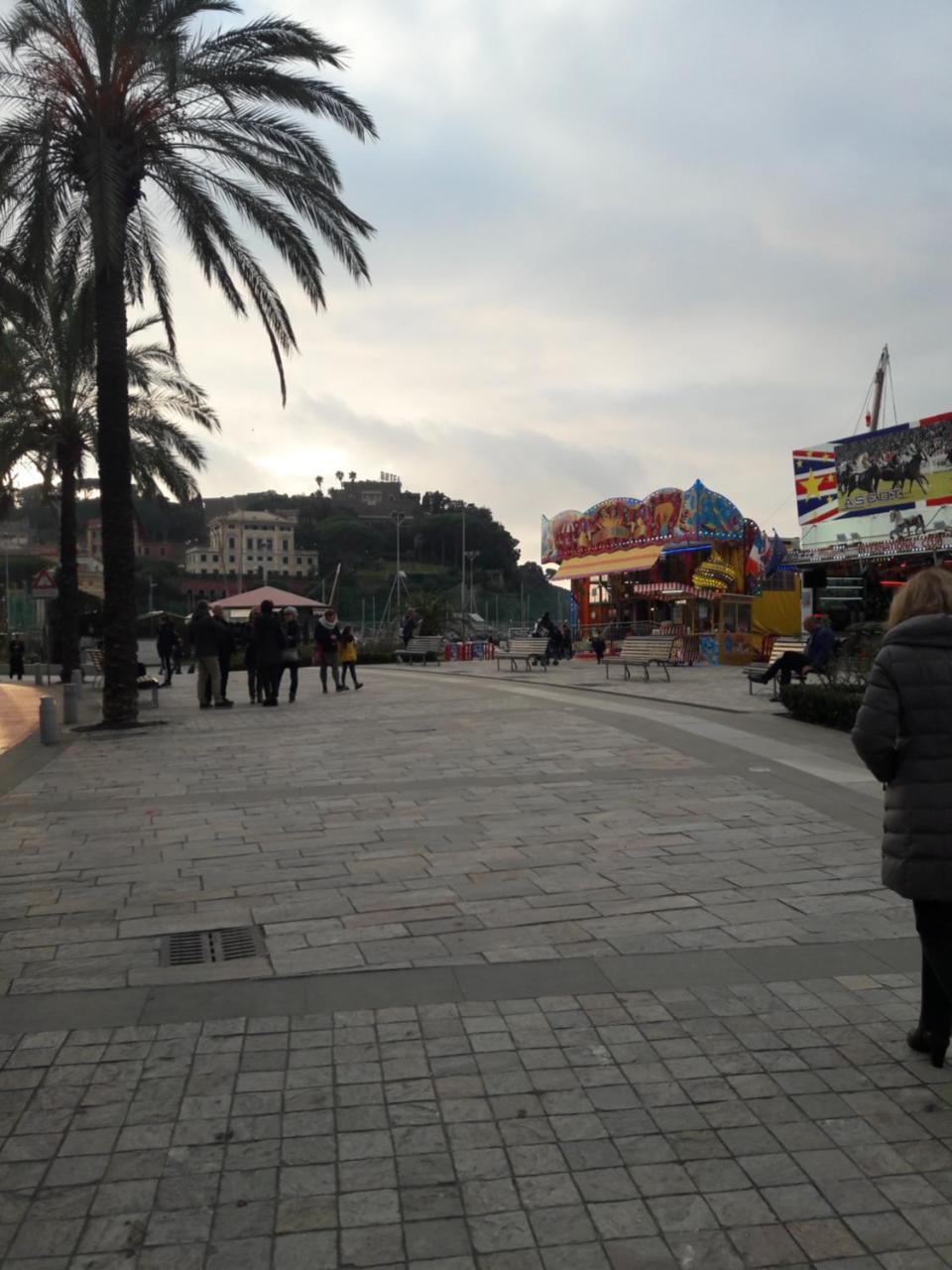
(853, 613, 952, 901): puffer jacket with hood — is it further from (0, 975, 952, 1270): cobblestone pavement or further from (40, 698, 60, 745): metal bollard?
(40, 698, 60, 745): metal bollard

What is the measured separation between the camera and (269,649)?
1689 cm

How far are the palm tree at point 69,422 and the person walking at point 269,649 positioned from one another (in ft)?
25.8

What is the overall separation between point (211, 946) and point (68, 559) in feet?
70.0

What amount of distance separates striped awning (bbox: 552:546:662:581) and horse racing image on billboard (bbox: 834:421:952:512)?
5.90m

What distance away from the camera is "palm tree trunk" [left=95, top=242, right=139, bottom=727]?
46.6ft

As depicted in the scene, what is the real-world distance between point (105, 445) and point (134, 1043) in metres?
11.6

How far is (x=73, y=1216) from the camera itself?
111 inches

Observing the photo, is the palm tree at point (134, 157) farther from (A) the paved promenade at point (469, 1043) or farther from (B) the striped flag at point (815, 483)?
(B) the striped flag at point (815, 483)

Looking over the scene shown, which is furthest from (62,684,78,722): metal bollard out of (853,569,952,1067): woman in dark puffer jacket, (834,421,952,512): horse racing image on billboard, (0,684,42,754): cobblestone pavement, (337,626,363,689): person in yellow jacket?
(834,421,952,512): horse racing image on billboard

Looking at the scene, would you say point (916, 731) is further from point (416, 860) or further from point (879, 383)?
point (879, 383)

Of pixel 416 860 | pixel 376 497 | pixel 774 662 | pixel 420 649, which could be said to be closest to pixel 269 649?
pixel 774 662

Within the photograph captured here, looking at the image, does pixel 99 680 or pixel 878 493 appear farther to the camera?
pixel 878 493

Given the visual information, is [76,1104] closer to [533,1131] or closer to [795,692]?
[533,1131]

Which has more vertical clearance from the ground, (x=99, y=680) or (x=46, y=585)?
(x=46, y=585)
